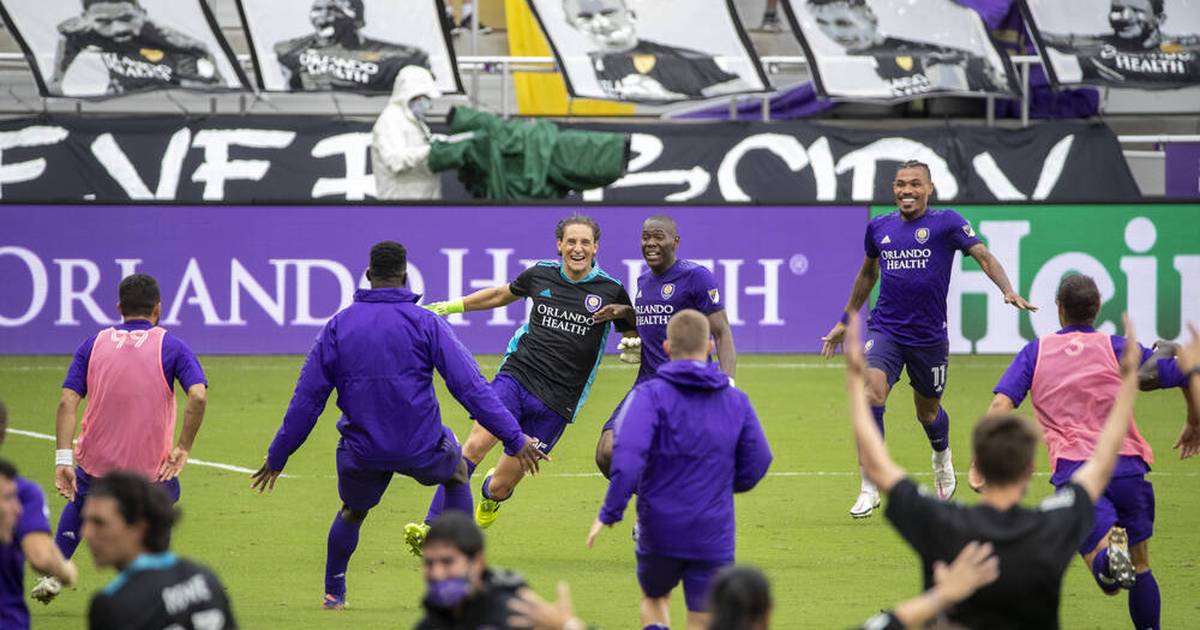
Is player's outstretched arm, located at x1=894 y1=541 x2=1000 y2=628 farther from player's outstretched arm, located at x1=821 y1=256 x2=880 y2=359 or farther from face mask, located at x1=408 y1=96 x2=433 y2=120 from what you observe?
face mask, located at x1=408 y1=96 x2=433 y2=120

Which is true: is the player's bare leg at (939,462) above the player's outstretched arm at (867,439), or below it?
below

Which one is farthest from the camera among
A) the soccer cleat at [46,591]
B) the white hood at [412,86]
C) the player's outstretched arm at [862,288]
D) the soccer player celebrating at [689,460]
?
the white hood at [412,86]

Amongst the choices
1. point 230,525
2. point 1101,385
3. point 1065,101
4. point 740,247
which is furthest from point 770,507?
point 1065,101

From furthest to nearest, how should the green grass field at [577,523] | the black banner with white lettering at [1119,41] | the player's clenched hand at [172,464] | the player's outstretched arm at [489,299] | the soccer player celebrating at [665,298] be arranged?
the black banner with white lettering at [1119,41]
the player's outstretched arm at [489,299]
the soccer player celebrating at [665,298]
the green grass field at [577,523]
the player's clenched hand at [172,464]

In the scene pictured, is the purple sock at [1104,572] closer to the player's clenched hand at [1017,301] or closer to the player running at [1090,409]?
the player running at [1090,409]

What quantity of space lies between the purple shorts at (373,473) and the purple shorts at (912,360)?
4.41 metres

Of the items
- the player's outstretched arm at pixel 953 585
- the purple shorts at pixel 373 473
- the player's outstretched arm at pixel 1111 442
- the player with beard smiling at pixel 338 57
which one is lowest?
the purple shorts at pixel 373 473

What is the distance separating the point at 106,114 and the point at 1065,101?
14.4 metres

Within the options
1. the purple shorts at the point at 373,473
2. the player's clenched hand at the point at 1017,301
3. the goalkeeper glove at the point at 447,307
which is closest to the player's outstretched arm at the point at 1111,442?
the purple shorts at the point at 373,473

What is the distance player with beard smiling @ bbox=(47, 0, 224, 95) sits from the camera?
25938mm

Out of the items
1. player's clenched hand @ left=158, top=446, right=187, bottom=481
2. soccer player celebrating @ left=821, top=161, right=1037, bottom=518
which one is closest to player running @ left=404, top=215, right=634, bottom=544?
soccer player celebrating @ left=821, top=161, right=1037, bottom=518

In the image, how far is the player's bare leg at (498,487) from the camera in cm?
1248

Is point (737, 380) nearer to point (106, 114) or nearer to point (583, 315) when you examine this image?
point (583, 315)

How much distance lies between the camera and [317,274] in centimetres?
2277
